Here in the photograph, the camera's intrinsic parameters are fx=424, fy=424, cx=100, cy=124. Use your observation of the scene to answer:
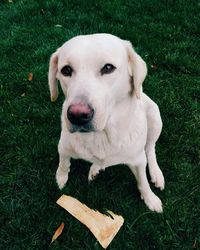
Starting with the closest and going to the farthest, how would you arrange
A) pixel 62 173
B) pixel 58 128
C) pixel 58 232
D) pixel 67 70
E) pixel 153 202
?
pixel 67 70, pixel 58 232, pixel 153 202, pixel 62 173, pixel 58 128

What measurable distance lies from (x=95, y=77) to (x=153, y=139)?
1106 millimetres

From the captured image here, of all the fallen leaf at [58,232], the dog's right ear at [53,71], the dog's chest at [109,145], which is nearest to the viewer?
the dog's right ear at [53,71]

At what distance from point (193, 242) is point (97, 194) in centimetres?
79

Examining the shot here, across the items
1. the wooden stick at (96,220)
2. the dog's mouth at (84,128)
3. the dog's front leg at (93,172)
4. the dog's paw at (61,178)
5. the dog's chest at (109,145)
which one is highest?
the dog's mouth at (84,128)

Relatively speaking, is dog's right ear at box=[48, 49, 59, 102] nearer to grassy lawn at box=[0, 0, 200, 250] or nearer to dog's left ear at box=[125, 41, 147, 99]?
dog's left ear at box=[125, 41, 147, 99]

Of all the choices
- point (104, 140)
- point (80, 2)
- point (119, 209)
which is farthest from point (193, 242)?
point (80, 2)

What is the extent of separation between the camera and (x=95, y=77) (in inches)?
94.4

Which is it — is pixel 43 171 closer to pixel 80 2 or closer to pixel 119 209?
pixel 119 209

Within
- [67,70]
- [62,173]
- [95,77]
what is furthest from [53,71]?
[62,173]

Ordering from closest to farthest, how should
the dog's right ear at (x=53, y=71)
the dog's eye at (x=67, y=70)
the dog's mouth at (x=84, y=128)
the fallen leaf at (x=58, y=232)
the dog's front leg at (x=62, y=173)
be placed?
the dog's mouth at (x=84, y=128), the dog's eye at (x=67, y=70), the dog's right ear at (x=53, y=71), the fallen leaf at (x=58, y=232), the dog's front leg at (x=62, y=173)

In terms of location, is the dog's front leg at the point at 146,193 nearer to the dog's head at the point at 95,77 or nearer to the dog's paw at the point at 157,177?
the dog's paw at the point at 157,177

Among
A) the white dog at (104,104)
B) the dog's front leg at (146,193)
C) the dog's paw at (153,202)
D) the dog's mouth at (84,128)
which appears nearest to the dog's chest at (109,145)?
the white dog at (104,104)

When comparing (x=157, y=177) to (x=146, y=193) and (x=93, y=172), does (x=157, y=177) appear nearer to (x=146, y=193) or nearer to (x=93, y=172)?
(x=146, y=193)

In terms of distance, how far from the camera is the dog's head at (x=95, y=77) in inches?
89.7
